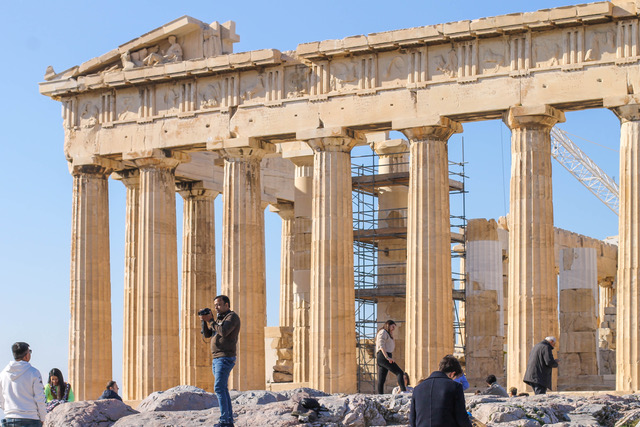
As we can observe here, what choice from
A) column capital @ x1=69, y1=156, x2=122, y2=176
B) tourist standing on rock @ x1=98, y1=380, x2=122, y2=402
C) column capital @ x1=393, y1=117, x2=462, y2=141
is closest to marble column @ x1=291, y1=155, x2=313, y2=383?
column capital @ x1=69, y1=156, x2=122, y2=176

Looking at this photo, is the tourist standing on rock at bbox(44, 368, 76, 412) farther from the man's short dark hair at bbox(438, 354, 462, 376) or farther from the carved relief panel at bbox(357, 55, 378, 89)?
the carved relief panel at bbox(357, 55, 378, 89)

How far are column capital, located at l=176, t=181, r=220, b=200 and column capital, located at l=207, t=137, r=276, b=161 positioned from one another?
6.01 m

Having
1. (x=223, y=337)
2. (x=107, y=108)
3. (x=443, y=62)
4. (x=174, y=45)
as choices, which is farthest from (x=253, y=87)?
(x=223, y=337)

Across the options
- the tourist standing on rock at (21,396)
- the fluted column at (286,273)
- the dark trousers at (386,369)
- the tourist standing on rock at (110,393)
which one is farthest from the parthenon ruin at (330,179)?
the tourist standing on rock at (21,396)

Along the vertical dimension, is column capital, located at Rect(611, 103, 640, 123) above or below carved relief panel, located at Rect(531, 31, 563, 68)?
below

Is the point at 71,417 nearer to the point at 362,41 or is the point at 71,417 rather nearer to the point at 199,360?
the point at 362,41

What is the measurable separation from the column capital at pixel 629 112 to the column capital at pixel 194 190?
17.0 metres

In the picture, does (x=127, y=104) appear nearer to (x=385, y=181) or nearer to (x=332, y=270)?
(x=385, y=181)

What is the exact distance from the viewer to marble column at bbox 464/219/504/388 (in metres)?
41.6

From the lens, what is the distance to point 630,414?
72.8ft

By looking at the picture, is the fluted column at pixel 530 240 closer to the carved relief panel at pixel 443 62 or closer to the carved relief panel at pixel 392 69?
the carved relief panel at pixel 443 62

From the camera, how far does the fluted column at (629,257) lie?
3372cm

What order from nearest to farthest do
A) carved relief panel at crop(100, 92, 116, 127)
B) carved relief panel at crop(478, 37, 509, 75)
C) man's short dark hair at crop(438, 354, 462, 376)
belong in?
man's short dark hair at crop(438, 354, 462, 376) < carved relief panel at crop(478, 37, 509, 75) < carved relief panel at crop(100, 92, 116, 127)

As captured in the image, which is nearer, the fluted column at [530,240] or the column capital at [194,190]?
the fluted column at [530,240]
